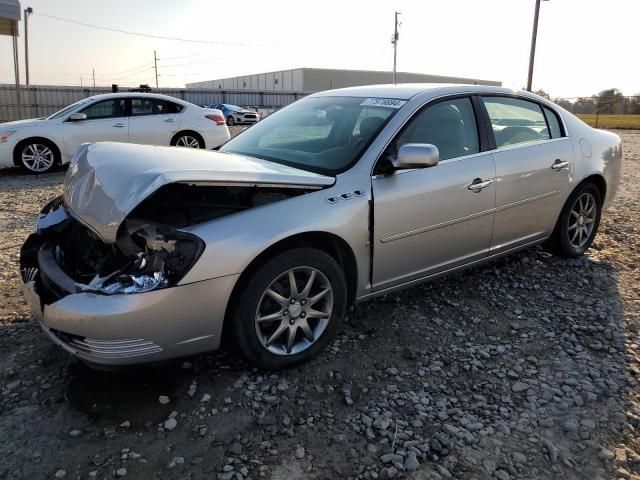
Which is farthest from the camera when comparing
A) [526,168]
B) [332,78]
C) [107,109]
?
[332,78]

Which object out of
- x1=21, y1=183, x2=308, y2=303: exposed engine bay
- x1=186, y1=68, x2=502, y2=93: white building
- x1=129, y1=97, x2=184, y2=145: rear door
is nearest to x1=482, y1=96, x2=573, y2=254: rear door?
x1=21, y1=183, x2=308, y2=303: exposed engine bay

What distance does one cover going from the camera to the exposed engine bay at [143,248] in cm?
256

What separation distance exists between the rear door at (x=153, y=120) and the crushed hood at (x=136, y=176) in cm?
712

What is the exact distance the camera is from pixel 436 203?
139 inches

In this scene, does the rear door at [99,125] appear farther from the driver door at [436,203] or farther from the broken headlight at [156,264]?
the broken headlight at [156,264]

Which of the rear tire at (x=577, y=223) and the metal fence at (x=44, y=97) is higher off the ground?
the metal fence at (x=44, y=97)

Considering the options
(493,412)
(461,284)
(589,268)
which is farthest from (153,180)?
(589,268)

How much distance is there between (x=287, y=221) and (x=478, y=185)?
161 cm

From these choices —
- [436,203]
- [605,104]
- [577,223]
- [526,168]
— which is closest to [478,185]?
[436,203]

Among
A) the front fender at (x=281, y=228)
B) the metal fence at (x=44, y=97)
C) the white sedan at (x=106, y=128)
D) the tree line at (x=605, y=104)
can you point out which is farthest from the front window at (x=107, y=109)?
the tree line at (x=605, y=104)

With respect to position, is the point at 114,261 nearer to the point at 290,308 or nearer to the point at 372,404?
the point at 290,308

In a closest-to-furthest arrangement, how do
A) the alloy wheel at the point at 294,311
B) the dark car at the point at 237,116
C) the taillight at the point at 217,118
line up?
the alloy wheel at the point at 294,311 < the taillight at the point at 217,118 < the dark car at the point at 237,116

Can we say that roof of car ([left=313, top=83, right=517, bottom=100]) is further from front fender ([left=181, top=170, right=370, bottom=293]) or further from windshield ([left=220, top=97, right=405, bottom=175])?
front fender ([left=181, top=170, right=370, bottom=293])

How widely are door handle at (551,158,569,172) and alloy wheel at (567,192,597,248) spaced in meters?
0.46
